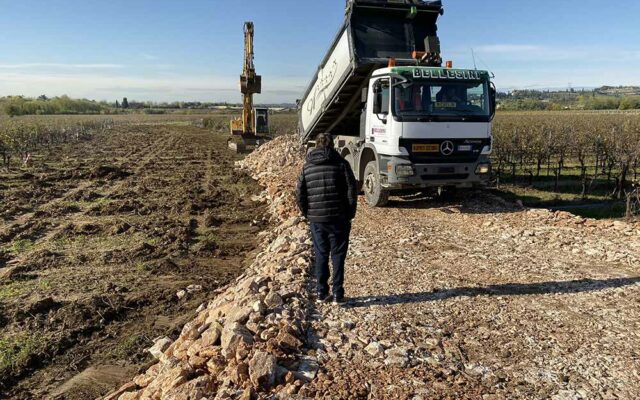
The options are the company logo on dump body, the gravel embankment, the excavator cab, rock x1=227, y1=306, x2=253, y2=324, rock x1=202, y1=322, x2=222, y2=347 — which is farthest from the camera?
the excavator cab

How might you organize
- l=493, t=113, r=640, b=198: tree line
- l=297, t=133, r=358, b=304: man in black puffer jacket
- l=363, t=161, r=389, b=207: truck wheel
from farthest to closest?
l=493, t=113, r=640, b=198: tree line → l=363, t=161, r=389, b=207: truck wheel → l=297, t=133, r=358, b=304: man in black puffer jacket

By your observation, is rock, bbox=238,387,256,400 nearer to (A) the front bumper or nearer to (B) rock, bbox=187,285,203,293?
(B) rock, bbox=187,285,203,293

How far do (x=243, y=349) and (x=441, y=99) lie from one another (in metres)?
6.98

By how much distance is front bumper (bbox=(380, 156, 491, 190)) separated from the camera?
9.78 m

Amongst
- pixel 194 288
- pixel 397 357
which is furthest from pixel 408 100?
pixel 397 357

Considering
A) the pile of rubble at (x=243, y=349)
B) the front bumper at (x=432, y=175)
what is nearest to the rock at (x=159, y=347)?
the pile of rubble at (x=243, y=349)

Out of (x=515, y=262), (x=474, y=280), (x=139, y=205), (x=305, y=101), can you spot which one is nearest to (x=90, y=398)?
(x=474, y=280)

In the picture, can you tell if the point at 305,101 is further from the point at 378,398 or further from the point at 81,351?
the point at 378,398

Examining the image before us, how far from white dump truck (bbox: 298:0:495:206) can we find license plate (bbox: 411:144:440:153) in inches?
0.8

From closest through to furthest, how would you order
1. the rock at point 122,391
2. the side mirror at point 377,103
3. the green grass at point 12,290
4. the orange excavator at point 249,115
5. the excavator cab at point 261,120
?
the rock at point 122,391, the green grass at point 12,290, the side mirror at point 377,103, the orange excavator at point 249,115, the excavator cab at point 261,120

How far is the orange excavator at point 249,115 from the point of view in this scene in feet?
82.4

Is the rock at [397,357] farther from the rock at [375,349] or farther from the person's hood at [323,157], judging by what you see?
the person's hood at [323,157]

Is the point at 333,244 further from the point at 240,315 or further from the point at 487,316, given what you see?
the point at 487,316

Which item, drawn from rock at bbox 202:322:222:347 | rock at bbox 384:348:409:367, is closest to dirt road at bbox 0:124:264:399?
rock at bbox 202:322:222:347
